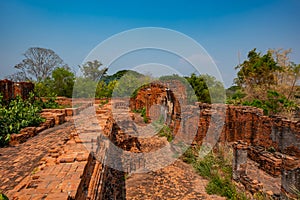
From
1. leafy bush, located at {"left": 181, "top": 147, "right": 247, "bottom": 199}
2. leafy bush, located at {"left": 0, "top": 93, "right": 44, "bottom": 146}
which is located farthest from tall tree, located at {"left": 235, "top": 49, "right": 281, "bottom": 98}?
leafy bush, located at {"left": 0, "top": 93, "right": 44, "bottom": 146}

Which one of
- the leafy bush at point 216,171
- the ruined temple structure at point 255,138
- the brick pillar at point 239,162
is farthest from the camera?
the brick pillar at point 239,162

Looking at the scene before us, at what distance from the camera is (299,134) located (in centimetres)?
704

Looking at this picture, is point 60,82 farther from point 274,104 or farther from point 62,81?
point 274,104

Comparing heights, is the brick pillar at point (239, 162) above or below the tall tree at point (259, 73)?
below

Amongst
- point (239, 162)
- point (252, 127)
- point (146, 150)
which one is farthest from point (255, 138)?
point (146, 150)

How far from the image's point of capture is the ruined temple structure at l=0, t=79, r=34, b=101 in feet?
25.8

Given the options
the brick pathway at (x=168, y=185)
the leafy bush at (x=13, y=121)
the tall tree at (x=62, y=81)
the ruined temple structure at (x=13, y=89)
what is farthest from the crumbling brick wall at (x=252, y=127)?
the tall tree at (x=62, y=81)

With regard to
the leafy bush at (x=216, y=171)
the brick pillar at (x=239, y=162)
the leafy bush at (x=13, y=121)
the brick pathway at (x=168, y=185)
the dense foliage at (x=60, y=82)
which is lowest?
the brick pathway at (x=168, y=185)

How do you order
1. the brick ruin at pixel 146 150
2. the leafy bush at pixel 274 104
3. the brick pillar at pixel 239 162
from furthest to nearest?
the leafy bush at pixel 274 104
the brick pillar at pixel 239 162
the brick ruin at pixel 146 150

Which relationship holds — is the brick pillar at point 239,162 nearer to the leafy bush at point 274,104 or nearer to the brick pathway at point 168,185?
the brick pathway at point 168,185

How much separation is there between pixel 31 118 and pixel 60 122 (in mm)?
1666

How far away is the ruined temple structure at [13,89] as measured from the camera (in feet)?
25.8

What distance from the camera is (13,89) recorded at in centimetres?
868

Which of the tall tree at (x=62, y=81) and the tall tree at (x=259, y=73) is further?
the tall tree at (x=62, y=81)
